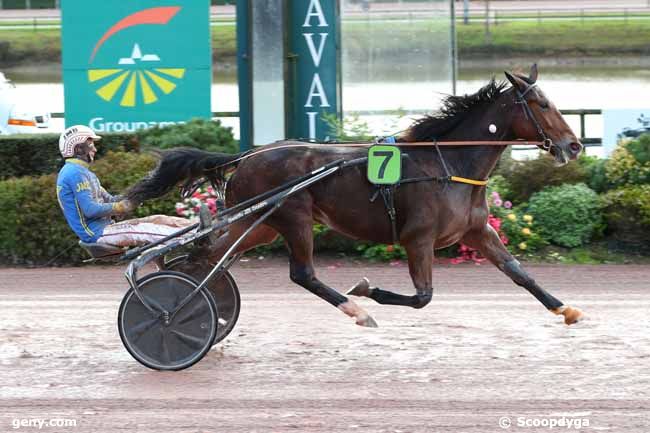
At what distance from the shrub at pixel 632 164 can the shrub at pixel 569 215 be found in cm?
36

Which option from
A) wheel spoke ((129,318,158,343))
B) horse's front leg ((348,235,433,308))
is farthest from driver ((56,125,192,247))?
horse's front leg ((348,235,433,308))

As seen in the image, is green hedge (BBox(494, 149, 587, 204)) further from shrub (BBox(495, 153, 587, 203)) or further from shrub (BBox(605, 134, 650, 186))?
shrub (BBox(605, 134, 650, 186))

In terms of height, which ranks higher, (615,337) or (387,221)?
(387,221)

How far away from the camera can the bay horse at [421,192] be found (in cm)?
602

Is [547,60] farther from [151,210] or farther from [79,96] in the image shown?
[151,210]

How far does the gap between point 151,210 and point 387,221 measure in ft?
13.5

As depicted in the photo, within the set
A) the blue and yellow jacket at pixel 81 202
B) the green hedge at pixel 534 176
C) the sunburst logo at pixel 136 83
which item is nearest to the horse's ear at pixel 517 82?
the blue and yellow jacket at pixel 81 202

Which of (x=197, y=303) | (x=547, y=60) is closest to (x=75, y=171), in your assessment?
(x=197, y=303)

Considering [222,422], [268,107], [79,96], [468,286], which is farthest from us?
[79,96]

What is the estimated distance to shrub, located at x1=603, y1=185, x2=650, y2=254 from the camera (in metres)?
9.36

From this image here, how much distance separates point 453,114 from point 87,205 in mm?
2151

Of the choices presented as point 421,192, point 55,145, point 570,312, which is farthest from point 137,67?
point 570,312

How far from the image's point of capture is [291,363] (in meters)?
6.09

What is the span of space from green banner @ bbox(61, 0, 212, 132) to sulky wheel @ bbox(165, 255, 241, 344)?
20.3ft
